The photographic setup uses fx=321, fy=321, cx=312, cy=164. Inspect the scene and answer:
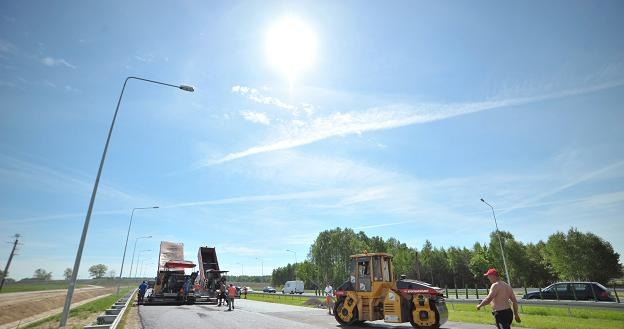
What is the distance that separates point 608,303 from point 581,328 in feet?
38.1

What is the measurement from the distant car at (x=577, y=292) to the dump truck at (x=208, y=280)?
2380 centimetres

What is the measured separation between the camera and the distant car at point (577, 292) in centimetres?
2003

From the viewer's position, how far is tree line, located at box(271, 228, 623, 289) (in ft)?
162

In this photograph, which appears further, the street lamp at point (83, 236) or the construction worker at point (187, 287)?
the construction worker at point (187, 287)

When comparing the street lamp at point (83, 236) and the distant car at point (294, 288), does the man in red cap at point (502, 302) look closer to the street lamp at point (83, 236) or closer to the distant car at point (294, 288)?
the street lamp at point (83, 236)

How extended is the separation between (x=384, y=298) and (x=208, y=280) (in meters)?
17.2

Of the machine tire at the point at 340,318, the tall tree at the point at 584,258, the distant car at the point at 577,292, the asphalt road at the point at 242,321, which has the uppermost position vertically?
A: the tall tree at the point at 584,258

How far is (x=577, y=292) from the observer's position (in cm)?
2123

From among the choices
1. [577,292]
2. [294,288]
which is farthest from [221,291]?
[294,288]

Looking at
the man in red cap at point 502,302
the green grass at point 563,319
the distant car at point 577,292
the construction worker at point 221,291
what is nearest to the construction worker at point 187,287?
the construction worker at point 221,291

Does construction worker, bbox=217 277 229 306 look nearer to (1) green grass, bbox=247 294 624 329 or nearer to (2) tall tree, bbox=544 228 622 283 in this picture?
(1) green grass, bbox=247 294 624 329

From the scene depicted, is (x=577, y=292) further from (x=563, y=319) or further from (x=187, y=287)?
(x=187, y=287)

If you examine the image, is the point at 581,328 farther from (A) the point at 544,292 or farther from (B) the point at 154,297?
(B) the point at 154,297

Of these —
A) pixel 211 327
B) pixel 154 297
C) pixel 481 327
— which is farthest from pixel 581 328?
pixel 154 297
